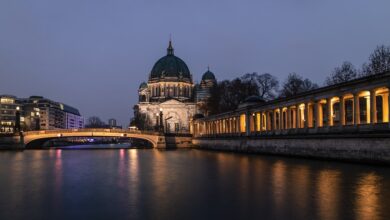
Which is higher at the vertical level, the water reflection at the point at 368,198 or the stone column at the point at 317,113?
the stone column at the point at 317,113

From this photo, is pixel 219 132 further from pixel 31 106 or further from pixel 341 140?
pixel 31 106

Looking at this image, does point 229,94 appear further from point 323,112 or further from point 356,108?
point 356,108

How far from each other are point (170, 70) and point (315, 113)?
115545 mm

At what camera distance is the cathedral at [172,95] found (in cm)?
14725

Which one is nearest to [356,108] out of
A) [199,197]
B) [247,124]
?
[199,197]

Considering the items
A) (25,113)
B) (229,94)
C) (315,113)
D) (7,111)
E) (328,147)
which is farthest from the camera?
(25,113)

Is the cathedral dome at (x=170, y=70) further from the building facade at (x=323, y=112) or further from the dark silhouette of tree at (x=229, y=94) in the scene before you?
the building facade at (x=323, y=112)

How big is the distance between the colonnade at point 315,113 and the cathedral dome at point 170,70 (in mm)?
80229

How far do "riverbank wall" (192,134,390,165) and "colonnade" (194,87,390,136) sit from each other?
1955 mm

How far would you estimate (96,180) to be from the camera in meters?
23.0

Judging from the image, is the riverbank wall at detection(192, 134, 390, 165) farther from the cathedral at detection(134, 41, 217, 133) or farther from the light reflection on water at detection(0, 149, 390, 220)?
the cathedral at detection(134, 41, 217, 133)

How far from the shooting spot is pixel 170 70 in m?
158

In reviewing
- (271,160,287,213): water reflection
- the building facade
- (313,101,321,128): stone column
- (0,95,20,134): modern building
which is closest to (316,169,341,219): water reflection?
(271,160,287,213): water reflection

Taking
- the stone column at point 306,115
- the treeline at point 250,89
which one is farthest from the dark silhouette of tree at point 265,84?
the stone column at point 306,115
